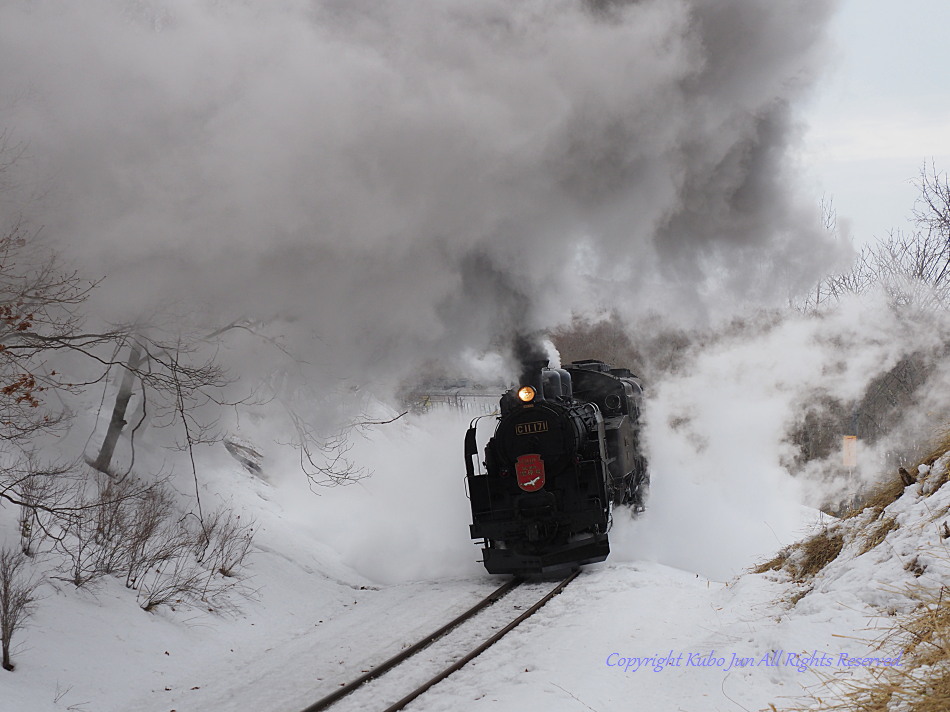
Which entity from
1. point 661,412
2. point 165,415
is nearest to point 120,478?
point 165,415

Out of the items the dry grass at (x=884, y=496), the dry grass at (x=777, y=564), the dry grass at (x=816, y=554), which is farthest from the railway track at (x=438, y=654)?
the dry grass at (x=884, y=496)

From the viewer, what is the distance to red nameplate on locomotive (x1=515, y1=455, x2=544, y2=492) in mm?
8945

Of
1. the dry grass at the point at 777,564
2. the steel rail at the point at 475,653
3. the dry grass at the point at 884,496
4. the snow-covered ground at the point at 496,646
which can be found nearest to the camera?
the snow-covered ground at the point at 496,646

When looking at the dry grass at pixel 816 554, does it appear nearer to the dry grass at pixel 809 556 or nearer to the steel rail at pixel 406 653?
the dry grass at pixel 809 556

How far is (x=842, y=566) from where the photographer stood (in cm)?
520

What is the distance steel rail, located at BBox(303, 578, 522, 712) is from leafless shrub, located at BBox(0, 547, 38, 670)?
2.17 m

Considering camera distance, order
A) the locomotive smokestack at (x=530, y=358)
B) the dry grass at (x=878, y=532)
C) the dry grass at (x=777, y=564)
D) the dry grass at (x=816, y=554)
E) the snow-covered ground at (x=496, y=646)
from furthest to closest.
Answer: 1. the locomotive smokestack at (x=530, y=358)
2. the dry grass at (x=777, y=564)
3. the dry grass at (x=816, y=554)
4. the dry grass at (x=878, y=532)
5. the snow-covered ground at (x=496, y=646)

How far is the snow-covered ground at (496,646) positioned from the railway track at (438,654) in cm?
13

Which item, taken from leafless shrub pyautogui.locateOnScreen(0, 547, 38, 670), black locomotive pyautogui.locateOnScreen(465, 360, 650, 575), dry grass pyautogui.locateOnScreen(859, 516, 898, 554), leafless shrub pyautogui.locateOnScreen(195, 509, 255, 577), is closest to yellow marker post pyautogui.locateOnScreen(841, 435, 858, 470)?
black locomotive pyautogui.locateOnScreen(465, 360, 650, 575)

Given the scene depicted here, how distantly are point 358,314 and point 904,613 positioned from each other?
660 cm

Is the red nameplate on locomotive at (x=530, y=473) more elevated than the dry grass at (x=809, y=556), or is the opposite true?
the red nameplate on locomotive at (x=530, y=473)

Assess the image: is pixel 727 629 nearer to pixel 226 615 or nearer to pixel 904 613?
pixel 904 613

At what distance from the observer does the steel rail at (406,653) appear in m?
5.05

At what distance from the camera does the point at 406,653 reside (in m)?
6.00
